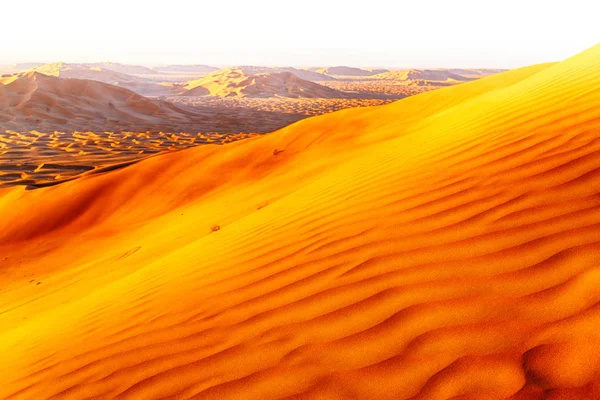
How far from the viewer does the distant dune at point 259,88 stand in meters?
48.0

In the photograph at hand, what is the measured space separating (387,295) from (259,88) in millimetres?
50615

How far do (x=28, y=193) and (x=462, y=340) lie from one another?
10.2 metres

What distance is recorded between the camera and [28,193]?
9273 millimetres

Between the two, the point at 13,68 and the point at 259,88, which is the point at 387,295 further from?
the point at 13,68

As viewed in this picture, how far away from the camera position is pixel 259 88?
5038 centimetres

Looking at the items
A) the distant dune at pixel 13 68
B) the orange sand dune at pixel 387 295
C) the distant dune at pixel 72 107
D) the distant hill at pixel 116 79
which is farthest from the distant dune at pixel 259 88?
the distant dune at pixel 13 68

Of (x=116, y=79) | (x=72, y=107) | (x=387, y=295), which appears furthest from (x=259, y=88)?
(x=387, y=295)

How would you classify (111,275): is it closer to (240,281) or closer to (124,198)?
(240,281)

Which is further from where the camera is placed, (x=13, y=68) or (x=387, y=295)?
(x=13, y=68)

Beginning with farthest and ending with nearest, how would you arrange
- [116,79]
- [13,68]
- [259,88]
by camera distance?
[13,68]
[116,79]
[259,88]

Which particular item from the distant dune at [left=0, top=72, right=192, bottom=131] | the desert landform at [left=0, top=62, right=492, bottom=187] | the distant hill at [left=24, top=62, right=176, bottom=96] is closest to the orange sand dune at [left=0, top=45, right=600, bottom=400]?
the desert landform at [left=0, top=62, right=492, bottom=187]

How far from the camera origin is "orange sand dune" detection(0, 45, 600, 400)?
162 cm

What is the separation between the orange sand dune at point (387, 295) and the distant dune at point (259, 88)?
4445cm

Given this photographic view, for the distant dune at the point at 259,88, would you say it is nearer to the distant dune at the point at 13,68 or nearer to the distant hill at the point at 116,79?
the distant hill at the point at 116,79
